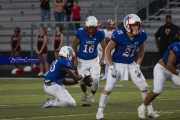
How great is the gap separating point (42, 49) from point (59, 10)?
3023 millimetres

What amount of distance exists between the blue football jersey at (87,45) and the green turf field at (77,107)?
1248 millimetres

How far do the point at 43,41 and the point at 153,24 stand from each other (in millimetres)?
5379

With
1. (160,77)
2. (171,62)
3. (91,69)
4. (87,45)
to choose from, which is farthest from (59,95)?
(171,62)

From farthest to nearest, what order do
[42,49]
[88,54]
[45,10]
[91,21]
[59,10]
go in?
[45,10]
[59,10]
[42,49]
[88,54]
[91,21]

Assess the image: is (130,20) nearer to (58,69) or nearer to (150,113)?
(150,113)

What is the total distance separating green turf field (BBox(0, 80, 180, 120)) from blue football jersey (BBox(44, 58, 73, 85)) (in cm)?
77

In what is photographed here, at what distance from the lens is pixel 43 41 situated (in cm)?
2912

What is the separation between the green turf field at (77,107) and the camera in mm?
14430

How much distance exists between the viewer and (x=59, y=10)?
3136 centimetres

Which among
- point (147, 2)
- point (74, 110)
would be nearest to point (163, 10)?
point (147, 2)

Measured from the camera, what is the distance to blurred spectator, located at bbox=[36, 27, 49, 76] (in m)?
29.0

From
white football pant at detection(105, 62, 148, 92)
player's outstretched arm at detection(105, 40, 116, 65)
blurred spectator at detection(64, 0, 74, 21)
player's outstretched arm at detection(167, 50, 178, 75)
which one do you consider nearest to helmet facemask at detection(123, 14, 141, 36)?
player's outstretched arm at detection(105, 40, 116, 65)

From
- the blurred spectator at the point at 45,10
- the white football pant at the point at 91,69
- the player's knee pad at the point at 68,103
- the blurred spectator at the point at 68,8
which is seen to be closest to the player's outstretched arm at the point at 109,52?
the player's knee pad at the point at 68,103

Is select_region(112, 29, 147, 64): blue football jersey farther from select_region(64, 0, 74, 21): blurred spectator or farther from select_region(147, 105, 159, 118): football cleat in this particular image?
select_region(64, 0, 74, 21): blurred spectator
